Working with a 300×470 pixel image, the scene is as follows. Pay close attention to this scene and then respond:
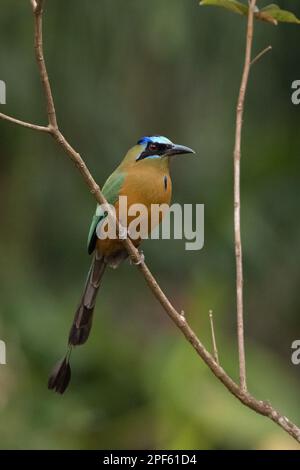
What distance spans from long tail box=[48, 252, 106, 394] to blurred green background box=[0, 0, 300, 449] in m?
1.10

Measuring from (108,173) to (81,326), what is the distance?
2016 millimetres

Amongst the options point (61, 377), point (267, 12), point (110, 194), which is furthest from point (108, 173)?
point (267, 12)

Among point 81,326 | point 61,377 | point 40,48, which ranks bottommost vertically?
point 61,377

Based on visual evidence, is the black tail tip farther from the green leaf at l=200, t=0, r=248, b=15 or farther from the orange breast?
the green leaf at l=200, t=0, r=248, b=15

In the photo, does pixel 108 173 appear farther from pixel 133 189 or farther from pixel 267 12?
pixel 267 12

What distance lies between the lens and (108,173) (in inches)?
197

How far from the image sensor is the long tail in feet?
9.37

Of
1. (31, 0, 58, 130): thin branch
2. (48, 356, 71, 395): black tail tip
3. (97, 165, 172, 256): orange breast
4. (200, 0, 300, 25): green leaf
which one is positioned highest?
(200, 0, 300, 25): green leaf

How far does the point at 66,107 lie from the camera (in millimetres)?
5012

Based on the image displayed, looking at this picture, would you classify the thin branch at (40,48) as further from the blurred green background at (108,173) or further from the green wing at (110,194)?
the blurred green background at (108,173)

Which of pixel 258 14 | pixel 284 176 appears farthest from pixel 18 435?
pixel 258 14

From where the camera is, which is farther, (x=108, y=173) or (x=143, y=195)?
(x=108, y=173)

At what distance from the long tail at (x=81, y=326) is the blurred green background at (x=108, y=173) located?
110cm

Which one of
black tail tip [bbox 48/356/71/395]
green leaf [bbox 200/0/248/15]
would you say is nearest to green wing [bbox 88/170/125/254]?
Answer: black tail tip [bbox 48/356/71/395]
